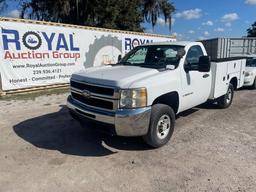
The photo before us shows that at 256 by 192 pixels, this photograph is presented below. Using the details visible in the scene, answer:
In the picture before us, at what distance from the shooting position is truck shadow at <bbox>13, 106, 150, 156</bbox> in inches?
169

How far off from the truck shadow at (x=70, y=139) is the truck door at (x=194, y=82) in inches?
54.9

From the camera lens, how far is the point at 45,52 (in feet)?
33.2

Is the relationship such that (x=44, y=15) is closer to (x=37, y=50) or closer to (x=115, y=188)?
(x=37, y=50)

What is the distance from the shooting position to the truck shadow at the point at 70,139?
4301mm

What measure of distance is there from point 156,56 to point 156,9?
847 inches

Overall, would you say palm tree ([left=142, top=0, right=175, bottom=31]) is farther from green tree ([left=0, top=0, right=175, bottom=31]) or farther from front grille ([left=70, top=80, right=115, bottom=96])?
front grille ([left=70, top=80, right=115, bottom=96])

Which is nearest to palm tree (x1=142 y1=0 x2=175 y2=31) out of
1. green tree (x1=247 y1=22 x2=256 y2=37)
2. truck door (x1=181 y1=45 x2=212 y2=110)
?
truck door (x1=181 y1=45 x2=212 y2=110)

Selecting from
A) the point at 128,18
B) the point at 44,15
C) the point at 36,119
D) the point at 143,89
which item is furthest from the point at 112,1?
the point at 143,89

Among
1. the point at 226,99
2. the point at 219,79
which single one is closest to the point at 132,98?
the point at 219,79

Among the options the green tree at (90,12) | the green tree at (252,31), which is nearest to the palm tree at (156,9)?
the green tree at (90,12)

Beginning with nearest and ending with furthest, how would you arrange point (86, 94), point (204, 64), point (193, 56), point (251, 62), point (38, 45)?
1. point (86, 94)
2. point (204, 64)
3. point (193, 56)
4. point (38, 45)
5. point (251, 62)

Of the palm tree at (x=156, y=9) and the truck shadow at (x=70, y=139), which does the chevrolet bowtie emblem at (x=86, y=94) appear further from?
the palm tree at (x=156, y=9)

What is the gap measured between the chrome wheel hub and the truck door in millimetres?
701

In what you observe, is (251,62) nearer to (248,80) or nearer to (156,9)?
(248,80)
